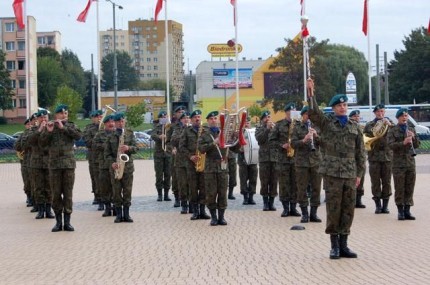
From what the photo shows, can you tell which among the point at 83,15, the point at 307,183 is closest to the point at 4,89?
the point at 83,15

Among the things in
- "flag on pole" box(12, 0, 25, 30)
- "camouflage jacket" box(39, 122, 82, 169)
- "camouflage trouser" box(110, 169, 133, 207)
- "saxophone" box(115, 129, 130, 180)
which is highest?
"flag on pole" box(12, 0, 25, 30)

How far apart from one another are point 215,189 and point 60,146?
2851 millimetres

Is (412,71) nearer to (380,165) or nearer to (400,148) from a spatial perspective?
(380,165)

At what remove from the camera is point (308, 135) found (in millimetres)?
15320

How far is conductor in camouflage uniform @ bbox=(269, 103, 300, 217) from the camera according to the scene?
56.9 feet

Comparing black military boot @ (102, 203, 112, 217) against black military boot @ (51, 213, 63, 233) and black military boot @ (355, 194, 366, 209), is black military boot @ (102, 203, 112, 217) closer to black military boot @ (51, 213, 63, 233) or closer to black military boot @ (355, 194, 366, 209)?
black military boot @ (51, 213, 63, 233)

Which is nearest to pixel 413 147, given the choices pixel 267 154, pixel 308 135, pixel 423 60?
pixel 308 135

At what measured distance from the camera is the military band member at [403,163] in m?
16.1

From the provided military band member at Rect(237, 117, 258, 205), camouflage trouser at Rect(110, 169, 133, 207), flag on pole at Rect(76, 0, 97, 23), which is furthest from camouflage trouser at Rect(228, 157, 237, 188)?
flag on pole at Rect(76, 0, 97, 23)

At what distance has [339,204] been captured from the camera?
11.6 meters

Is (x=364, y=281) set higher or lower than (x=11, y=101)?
lower

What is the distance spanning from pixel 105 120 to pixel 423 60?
68719 millimetres

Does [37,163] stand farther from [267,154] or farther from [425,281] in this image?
[425,281]

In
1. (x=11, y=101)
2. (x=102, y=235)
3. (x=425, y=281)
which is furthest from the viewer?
(x=11, y=101)
